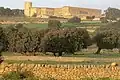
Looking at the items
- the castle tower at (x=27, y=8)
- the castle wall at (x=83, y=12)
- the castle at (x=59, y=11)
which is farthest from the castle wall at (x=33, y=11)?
the castle wall at (x=83, y=12)

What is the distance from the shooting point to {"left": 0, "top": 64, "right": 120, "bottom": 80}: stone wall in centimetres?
1667

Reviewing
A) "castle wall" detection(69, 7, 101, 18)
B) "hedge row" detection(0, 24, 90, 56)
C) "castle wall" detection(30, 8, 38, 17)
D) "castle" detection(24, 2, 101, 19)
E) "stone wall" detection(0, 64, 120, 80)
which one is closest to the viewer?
"stone wall" detection(0, 64, 120, 80)

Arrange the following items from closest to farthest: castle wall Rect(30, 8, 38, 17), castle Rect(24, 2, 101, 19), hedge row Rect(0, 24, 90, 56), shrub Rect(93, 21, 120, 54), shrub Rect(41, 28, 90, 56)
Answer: hedge row Rect(0, 24, 90, 56)
shrub Rect(41, 28, 90, 56)
shrub Rect(93, 21, 120, 54)
castle wall Rect(30, 8, 38, 17)
castle Rect(24, 2, 101, 19)

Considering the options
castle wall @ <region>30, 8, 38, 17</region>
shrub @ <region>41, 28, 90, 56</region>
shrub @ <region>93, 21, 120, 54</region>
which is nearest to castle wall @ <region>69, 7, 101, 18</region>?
castle wall @ <region>30, 8, 38, 17</region>

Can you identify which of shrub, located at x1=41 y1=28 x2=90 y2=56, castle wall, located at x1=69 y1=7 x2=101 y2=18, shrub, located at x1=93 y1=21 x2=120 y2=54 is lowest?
castle wall, located at x1=69 y1=7 x2=101 y2=18

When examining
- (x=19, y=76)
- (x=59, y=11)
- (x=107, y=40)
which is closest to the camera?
(x=19, y=76)

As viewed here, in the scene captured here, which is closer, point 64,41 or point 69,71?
point 69,71

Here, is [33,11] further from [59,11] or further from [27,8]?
[59,11]

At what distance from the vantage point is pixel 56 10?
186500 millimetres

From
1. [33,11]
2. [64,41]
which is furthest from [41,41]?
[33,11]

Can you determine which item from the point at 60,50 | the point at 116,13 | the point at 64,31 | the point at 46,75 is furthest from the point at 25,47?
the point at 116,13

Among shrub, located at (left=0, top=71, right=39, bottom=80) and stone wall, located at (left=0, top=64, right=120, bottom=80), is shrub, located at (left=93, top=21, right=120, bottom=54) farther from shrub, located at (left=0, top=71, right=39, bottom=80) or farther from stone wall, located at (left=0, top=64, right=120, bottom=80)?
shrub, located at (left=0, top=71, right=39, bottom=80)

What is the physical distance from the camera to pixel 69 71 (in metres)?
16.8

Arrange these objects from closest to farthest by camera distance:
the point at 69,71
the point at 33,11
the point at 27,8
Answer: the point at 69,71
the point at 27,8
the point at 33,11
